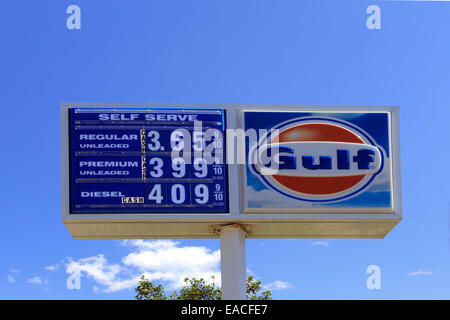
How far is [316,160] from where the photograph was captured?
57.0ft

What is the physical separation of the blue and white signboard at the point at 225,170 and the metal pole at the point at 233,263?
0.81 ft

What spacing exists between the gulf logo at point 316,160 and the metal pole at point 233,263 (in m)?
1.51

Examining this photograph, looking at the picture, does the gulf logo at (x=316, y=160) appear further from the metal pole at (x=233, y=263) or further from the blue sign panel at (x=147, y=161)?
the metal pole at (x=233, y=263)

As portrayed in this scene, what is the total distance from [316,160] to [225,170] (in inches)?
90.0

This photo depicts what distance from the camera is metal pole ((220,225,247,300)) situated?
54.7 ft

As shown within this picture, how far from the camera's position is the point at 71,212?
1642 centimetres

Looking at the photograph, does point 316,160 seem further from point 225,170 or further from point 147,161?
point 147,161

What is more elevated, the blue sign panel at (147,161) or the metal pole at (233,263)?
the blue sign panel at (147,161)

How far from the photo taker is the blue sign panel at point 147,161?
16.6 meters

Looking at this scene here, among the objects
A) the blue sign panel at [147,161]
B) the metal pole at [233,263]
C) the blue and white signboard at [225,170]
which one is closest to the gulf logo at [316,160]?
the blue and white signboard at [225,170]

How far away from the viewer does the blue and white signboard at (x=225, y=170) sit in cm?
1666

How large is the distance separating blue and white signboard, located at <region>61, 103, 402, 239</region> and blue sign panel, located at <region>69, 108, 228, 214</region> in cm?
2

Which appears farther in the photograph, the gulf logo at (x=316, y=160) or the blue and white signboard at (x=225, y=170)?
Answer: the gulf logo at (x=316, y=160)
